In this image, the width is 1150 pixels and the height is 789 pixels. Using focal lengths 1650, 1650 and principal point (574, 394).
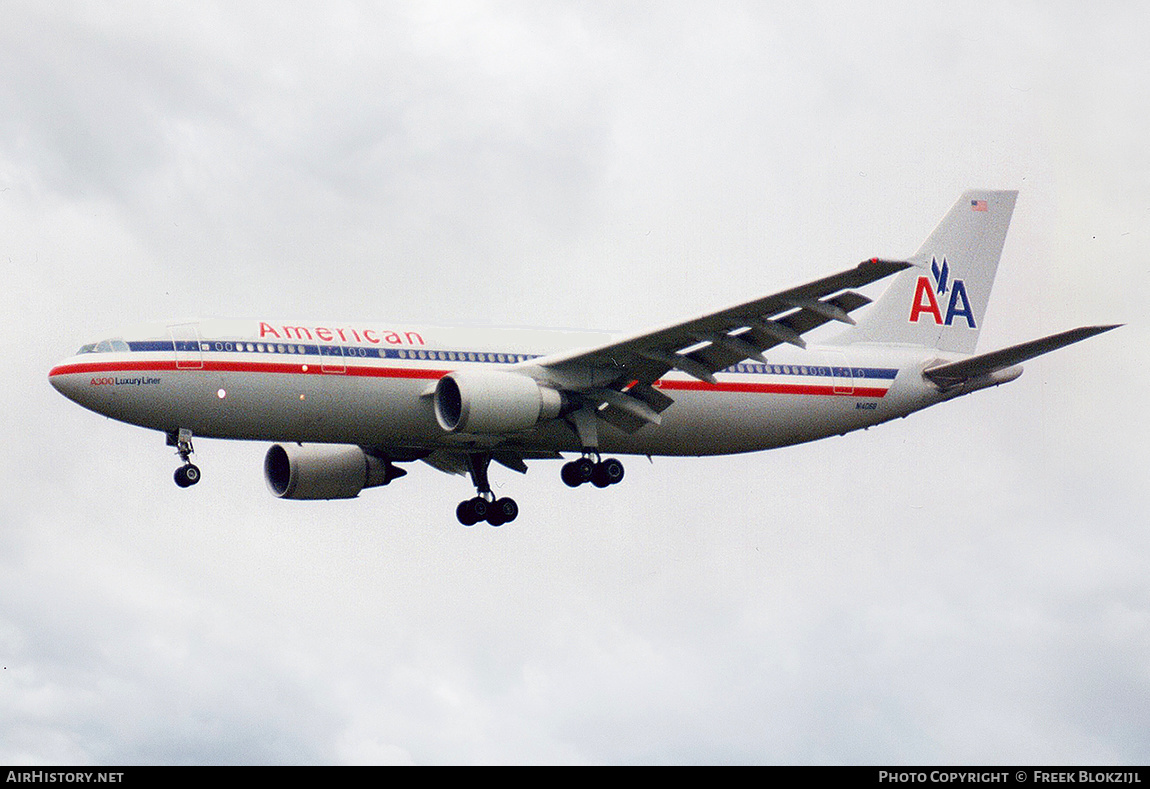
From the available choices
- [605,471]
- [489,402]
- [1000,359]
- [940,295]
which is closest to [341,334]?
[489,402]

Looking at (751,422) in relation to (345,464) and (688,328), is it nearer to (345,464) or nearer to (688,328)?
(688,328)

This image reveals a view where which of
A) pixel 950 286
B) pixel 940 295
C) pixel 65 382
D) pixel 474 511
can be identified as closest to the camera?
pixel 65 382

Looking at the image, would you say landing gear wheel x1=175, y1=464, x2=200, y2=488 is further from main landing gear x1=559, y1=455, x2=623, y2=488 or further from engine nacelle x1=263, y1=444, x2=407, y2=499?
main landing gear x1=559, y1=455, x2=623, y2=488

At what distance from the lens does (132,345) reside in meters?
38.7

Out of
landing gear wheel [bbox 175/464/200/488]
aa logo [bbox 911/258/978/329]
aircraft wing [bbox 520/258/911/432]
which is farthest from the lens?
aa logo [bbox 911/258/978/329]

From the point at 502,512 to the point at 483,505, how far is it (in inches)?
22.1

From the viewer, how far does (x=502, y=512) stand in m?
45.8

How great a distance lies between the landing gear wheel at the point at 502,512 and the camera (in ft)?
150

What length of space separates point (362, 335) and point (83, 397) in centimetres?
670

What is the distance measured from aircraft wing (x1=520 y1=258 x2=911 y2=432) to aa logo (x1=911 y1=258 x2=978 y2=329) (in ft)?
31.0

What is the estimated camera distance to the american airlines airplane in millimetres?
38531

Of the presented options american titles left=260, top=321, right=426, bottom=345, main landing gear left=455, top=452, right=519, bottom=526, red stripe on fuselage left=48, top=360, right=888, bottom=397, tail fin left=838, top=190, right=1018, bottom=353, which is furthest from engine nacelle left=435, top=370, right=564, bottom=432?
tail fin left=838, top=190, right=1018, bottom=353

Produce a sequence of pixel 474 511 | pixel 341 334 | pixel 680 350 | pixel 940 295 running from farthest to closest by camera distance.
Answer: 1. pixel 940 295
2. pixel 474 511
3. pixel 680 350
4. pixel 341 334

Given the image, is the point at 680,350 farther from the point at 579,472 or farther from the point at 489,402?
the point at 489,402
